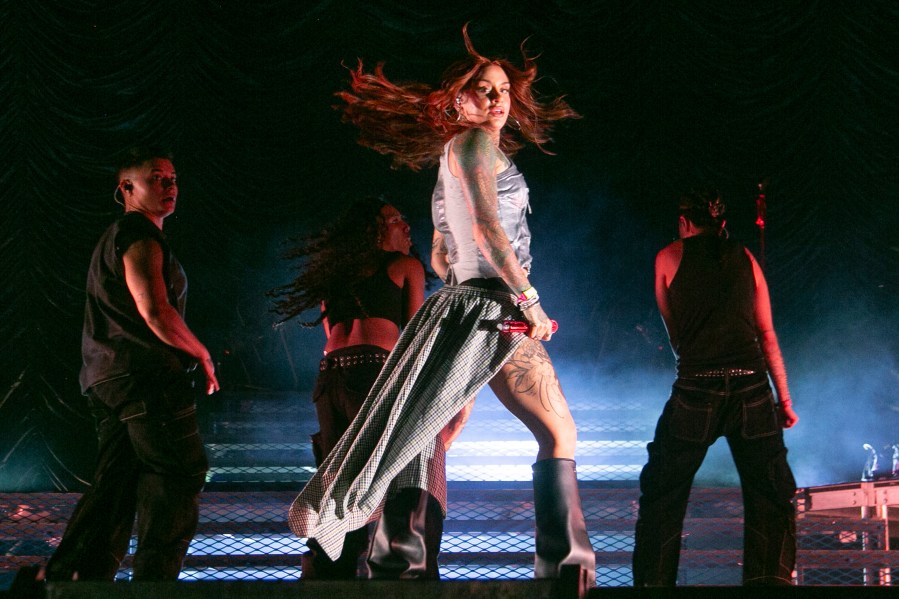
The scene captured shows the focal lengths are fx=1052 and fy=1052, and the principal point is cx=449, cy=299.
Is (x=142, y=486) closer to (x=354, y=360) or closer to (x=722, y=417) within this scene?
(x=354, y=360)

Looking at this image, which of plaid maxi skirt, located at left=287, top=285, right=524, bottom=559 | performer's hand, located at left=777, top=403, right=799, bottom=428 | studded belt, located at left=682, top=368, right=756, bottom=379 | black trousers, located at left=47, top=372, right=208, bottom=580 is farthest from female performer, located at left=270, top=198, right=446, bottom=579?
performer's hand, located at left=777, top=403, right=799, bottom=428

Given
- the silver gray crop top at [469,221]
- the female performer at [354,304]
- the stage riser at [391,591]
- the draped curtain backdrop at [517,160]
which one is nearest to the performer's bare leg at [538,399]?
the silver gray crop top at [469,221]

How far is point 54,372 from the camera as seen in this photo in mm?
9250

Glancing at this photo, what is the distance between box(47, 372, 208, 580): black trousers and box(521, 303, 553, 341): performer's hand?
3.74ft

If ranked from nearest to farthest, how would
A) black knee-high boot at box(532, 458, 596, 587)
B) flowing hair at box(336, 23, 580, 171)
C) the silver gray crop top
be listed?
black knee-high boot at box(532, 458, 596, 587)
the silver gray crop top
flowing hair at box(336, 23, 580, 171)

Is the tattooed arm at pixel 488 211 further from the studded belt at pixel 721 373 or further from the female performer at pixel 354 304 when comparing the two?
the female performer at pixel 354 304

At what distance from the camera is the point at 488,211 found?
276 centimetres

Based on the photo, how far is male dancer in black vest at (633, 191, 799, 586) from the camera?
11.2 feet

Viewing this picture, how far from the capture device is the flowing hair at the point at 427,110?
119 inches

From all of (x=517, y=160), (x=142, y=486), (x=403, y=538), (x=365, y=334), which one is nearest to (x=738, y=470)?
(x=403, y=538)

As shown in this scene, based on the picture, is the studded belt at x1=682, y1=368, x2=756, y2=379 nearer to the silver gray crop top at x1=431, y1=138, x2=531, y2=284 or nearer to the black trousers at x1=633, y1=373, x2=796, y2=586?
the black trousers at x1=633, y1=373, x2=796, y2=586

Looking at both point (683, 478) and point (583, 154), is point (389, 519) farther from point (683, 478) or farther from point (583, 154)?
point (583, 154)


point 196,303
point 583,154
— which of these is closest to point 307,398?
point 196,303

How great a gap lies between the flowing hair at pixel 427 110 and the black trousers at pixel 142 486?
0.97 metres
